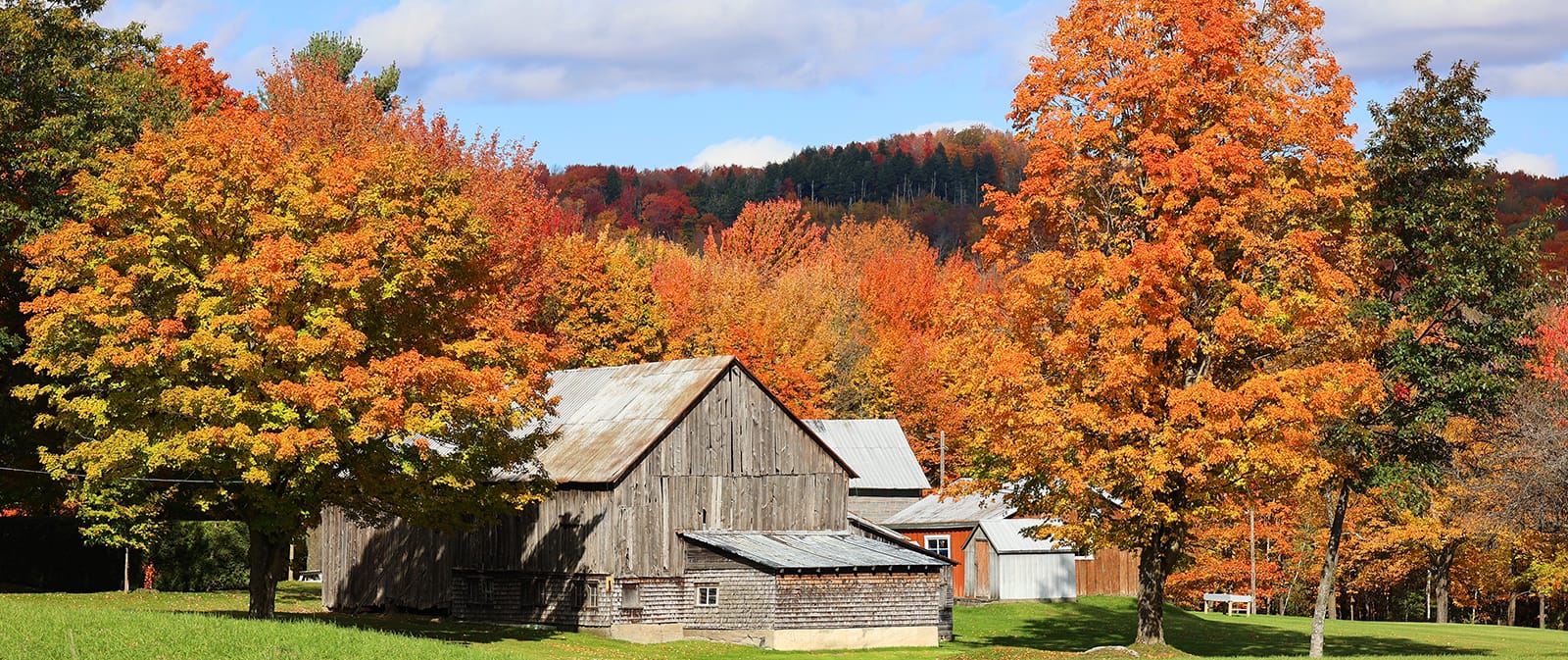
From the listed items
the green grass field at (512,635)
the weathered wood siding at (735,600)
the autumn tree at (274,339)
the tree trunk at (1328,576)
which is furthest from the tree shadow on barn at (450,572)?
the tree trunk at (1328,576)

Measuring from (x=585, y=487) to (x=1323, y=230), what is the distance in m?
21.7

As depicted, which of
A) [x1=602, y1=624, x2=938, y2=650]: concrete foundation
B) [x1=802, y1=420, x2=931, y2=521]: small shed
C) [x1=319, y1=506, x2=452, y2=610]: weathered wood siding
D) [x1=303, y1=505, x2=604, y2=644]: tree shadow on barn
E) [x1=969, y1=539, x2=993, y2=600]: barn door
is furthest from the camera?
[x1=802, y1=420, x2=931, y2=521]: small shed

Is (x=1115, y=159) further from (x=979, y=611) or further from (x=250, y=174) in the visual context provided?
(x=979, y=611)

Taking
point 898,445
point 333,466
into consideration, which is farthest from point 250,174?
point 898,445

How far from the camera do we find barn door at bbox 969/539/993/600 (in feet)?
203

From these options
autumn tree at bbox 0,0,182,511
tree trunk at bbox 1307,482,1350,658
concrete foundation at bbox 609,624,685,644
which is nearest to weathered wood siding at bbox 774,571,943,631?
concrete foundation at bbox 609,624,685,644

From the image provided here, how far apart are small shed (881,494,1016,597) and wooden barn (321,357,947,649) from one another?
50.7ft

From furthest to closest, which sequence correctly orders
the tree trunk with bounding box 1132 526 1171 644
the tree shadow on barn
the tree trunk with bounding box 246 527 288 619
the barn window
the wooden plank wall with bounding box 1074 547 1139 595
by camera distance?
1. the wooden plank wall with bounding box 1074 547 1139 595
2. the tree shadow on barn
3. the barn window
4. the tree trunk with bounding box 1132 526 1171 644
5. the tree trunk with bounding box 246 527 288 619

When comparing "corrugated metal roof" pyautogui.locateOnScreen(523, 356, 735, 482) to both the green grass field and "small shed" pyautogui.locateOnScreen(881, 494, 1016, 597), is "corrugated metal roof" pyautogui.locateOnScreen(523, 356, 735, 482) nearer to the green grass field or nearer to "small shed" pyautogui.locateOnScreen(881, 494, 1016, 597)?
the green grass field

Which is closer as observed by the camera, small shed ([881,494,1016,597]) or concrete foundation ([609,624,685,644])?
concrete foundation ([609,624,685,644])

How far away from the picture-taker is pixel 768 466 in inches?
1847

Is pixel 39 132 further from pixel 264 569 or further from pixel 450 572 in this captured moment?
pixel 450 572

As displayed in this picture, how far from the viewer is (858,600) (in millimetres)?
43719

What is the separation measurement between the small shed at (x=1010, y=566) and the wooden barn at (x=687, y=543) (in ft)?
49.2
